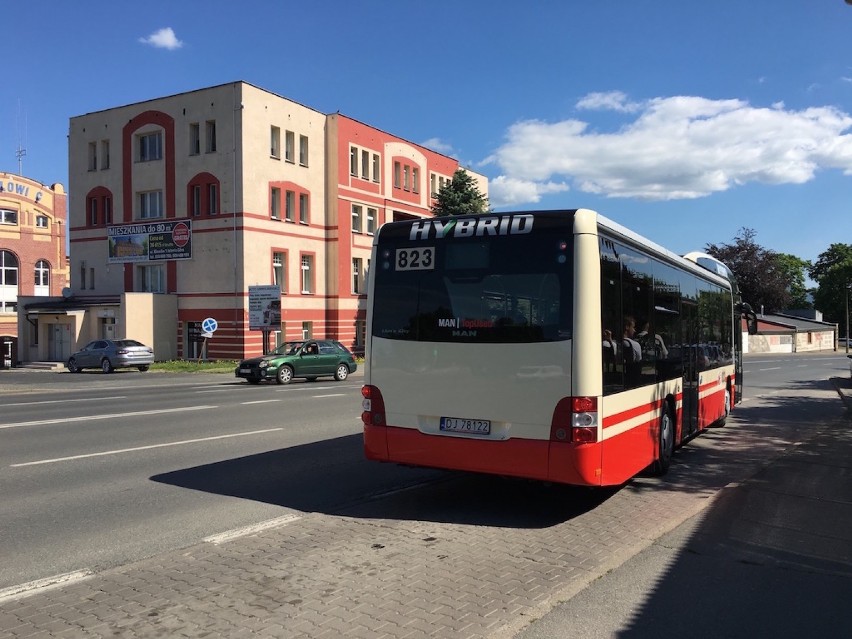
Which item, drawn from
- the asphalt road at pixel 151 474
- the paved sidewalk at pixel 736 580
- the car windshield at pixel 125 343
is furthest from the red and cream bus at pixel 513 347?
the car windshield at pixel 125 343

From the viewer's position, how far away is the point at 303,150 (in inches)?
1706

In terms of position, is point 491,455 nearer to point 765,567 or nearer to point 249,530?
point 249,530

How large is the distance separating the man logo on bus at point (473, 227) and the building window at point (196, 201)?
35806mm

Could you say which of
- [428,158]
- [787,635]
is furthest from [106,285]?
[787,635]

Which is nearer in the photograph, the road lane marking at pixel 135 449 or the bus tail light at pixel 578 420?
the bus tail light at pixel 578 420

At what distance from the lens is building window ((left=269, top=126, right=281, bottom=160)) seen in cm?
4122

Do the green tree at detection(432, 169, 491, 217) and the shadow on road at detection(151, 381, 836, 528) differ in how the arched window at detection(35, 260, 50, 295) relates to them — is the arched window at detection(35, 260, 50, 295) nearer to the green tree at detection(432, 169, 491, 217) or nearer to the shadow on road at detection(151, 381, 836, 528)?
the green tree at detection(432, 169, 491, 217)

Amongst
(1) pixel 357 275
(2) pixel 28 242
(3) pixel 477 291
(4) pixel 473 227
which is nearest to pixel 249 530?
(3) pixel 477 291

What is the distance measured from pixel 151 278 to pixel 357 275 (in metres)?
12.3

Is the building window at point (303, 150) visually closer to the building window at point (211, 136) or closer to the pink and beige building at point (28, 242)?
the building window at point (211, 136)

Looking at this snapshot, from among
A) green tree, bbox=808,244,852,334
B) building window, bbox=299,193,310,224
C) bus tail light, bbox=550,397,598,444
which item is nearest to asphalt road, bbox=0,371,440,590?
bus tail light, bbox=550,397,598,444

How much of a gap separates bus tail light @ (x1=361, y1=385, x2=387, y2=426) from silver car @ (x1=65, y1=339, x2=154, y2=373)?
30601mm

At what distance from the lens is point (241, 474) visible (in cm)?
873

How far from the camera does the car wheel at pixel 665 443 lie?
8789 mm
